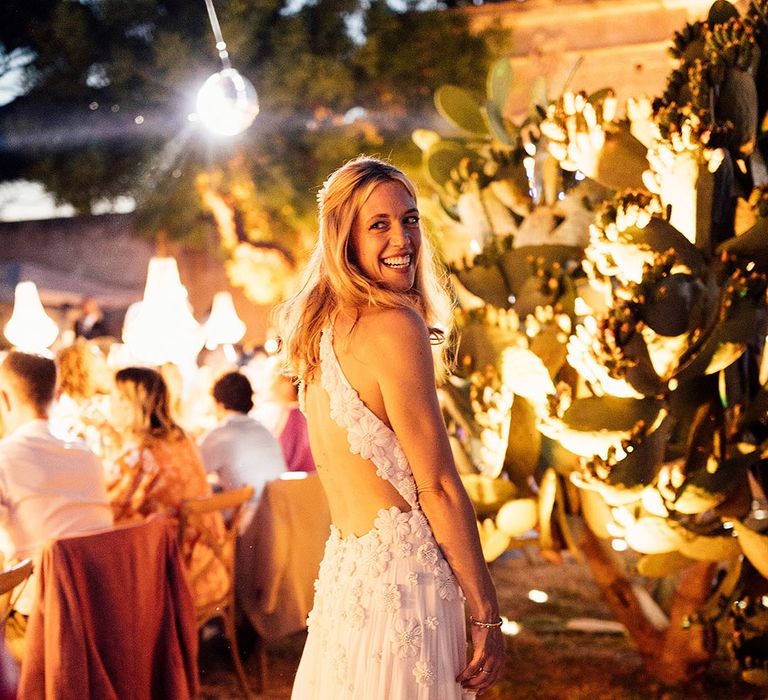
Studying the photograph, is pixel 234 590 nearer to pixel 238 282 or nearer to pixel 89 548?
pixel 89 548

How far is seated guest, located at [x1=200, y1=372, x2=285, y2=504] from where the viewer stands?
496 centimetres

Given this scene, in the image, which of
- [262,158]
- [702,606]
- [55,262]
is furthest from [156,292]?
[55,262]

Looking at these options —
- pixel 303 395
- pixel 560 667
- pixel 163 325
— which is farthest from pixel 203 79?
pixel 303 395

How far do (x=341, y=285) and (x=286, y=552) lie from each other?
2.99 m

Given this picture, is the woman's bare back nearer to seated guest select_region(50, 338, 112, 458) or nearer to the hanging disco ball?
seated guest select_region(50, 338, 112, 458)

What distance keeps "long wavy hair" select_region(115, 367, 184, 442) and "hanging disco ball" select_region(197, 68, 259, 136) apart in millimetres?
2487

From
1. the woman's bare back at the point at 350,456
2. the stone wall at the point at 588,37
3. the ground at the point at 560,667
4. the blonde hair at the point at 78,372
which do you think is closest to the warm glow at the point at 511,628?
the ground at the point at 560,667

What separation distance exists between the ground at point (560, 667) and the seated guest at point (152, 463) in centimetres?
69

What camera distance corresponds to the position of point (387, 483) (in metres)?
1.87

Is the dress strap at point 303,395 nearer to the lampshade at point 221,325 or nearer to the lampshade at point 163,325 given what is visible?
the lampshade at point 163,325

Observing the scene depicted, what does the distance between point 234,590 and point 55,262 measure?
41.6 ft

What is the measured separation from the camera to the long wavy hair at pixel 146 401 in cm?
421

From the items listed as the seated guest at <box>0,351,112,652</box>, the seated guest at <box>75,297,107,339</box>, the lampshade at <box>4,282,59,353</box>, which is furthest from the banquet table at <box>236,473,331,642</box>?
the seated guest at <box>75,297,107,339</box>

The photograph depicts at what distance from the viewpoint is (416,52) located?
13211 millimetres
